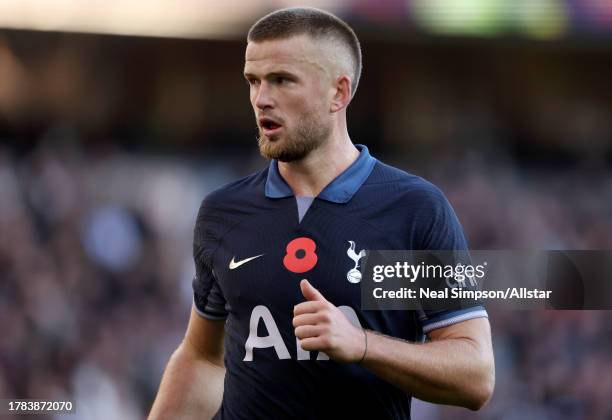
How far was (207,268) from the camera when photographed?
3.07m

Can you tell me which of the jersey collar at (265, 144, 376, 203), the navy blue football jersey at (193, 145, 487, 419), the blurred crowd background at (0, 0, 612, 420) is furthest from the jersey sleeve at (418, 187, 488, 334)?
the blurred crowd background at (0, 0, 612, 420)

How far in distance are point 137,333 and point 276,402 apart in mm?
4895

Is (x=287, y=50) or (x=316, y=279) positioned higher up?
(x=287, y=50)

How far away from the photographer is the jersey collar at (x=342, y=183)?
2895 mm

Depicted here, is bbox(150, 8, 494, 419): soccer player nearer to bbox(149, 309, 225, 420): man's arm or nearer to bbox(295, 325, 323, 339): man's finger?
bbox(149, 309, 225, 420): man's arm

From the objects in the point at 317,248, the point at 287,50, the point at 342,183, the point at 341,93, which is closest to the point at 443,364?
the point at 317,248

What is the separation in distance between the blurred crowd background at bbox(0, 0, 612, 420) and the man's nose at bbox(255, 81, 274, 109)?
4710 mm

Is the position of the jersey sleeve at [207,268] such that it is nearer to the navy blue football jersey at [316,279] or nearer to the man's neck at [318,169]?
the navy blue football jersey at [316,279]

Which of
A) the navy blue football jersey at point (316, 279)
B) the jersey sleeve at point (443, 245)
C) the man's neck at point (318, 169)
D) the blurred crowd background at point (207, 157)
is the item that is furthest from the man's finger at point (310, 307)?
the blurred crowd background at point (207, 157)

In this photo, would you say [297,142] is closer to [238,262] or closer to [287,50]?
[287,50]

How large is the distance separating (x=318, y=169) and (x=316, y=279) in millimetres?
348

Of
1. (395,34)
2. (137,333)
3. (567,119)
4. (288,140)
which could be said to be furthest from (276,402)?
(567,119)

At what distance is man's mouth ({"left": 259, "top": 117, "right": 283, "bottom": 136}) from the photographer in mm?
2828

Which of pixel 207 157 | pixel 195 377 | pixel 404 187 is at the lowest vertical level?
pixel 195 377
